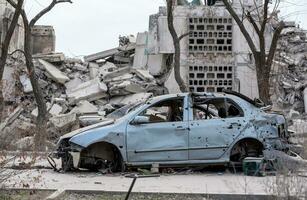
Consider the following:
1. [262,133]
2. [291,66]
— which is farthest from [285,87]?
[262,133]

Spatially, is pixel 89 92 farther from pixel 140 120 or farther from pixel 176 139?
pixel 176 139

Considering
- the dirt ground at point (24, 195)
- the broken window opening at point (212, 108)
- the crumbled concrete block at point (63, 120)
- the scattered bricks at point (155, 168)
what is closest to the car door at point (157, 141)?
the scattered bricks at point (155, 168)

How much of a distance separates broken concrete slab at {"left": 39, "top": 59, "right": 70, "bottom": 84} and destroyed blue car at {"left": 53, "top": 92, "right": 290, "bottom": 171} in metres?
12.6

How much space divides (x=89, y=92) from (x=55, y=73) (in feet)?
8.05

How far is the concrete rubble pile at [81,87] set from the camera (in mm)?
20859

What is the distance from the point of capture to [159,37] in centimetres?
2381

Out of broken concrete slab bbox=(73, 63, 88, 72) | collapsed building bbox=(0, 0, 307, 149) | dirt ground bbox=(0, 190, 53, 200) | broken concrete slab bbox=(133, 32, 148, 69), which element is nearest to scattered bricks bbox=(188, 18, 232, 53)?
collapsed building bbox=(0, 0, 307, 149)

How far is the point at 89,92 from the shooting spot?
22922mm

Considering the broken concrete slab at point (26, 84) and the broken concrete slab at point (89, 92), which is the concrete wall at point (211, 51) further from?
the broken concrete slab at point (26, 84)

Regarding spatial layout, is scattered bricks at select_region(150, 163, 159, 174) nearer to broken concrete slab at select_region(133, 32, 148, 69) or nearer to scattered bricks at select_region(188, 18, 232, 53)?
scattered bricks at select_region(188, 18, 232, 53)

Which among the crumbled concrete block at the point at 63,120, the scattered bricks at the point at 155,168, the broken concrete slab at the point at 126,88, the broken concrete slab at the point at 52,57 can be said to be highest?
the broken concrete slab at the point at 52,57

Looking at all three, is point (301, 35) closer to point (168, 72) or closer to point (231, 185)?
point (168, 72)

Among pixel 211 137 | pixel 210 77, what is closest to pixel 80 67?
pixel 210 77

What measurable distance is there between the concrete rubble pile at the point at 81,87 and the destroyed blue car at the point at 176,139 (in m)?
7.44
